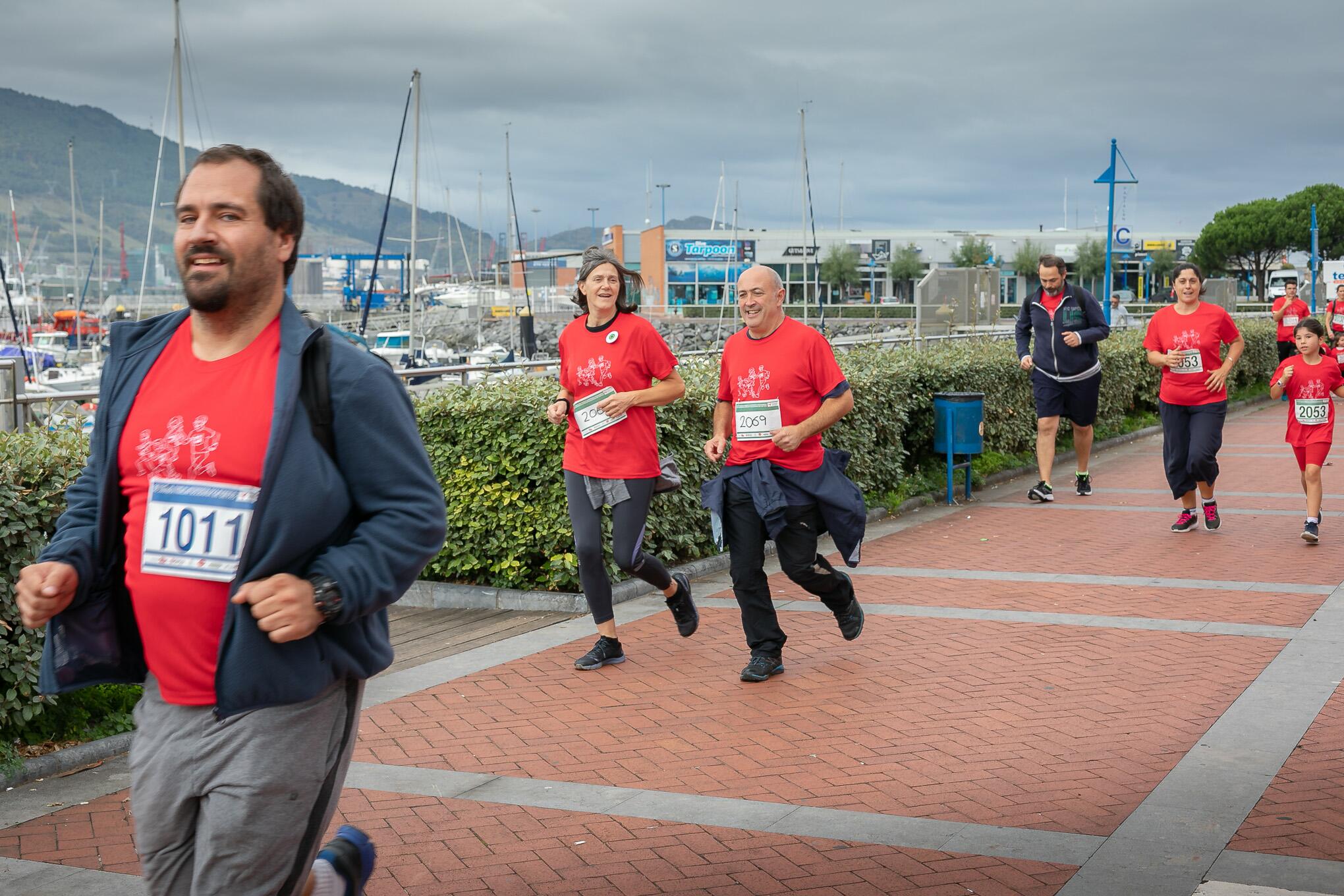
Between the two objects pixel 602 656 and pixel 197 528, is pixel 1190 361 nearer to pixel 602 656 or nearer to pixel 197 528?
pixel 602 656

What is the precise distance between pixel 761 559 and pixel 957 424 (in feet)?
21.1

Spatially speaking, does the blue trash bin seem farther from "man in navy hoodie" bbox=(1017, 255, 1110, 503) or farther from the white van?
the white van

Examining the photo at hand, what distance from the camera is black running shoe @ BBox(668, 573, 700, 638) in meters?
7.22

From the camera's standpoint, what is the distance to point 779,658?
6.70m

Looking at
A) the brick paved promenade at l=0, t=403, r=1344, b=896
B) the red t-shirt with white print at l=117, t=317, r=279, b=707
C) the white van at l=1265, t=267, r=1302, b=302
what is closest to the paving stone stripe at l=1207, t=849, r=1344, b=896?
the brick paved promenade at l=0, t=403, r=1344, b=896

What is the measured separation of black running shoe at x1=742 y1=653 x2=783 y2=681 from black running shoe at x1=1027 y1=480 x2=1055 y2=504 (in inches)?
263

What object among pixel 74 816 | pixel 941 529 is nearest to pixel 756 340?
pixel 74 816

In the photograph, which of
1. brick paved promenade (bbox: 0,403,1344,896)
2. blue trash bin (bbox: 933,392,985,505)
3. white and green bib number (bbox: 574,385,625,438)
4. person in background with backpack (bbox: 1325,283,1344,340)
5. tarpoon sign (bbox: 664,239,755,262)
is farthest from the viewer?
tarpoon sign (bbox: 664,239,755,262)

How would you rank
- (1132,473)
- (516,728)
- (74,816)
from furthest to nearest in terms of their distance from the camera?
1. (1132,473)
2. (516,728)
3. (74,816)

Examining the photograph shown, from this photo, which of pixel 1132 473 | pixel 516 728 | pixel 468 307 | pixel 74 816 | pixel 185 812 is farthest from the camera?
pixel 468 307

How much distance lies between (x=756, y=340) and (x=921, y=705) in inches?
75.3

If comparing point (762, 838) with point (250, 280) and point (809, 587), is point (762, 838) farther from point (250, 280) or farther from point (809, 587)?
point (250, 280)

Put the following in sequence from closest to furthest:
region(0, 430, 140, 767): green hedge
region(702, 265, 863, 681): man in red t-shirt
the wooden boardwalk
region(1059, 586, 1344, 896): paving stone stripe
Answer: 1. region(1059, 586, 1344, 896): paving stone stripe
2. region(0, 430, 140, 767): green hedge
3. region(702, 265, 863, 681): man in red t-shirt
4. the wooden boardwalk

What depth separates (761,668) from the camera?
6.61m
